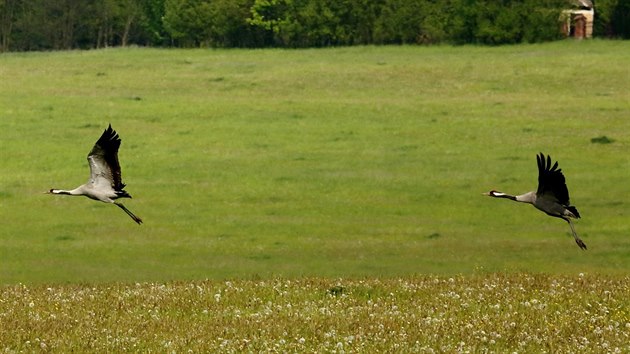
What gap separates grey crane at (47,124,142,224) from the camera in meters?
16.7

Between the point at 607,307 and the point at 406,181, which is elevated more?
the point at 607,307

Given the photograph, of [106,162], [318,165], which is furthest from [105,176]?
[318,165]

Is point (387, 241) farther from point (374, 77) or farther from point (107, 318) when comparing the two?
point (374, 77)

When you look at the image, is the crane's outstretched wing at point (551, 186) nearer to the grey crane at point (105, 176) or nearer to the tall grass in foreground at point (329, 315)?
the tall grass in foreground at point (329, 315)

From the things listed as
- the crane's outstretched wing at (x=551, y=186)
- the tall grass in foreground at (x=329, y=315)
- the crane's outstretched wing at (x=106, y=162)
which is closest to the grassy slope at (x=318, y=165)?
the tall grass in foreground at (x=329, y=315)

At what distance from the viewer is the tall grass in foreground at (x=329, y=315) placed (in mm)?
17156

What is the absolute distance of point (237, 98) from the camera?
63688 millimetres

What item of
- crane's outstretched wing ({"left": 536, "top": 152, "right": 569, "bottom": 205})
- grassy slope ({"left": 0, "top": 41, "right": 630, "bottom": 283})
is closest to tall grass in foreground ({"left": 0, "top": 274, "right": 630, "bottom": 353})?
crane's outstretched wing ({"left": 536, "top": 152, "right": 569, "bottom": 205})

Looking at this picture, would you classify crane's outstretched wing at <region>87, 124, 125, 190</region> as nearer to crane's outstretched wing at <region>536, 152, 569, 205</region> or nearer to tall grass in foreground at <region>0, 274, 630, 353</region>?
tall grass in foreground at <region>0, 274, 630, 353</region>

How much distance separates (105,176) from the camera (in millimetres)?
17328

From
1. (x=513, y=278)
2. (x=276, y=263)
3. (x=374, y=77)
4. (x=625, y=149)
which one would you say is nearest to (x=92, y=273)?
(x=276, y=263)

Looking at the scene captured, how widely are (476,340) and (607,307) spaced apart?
3425 millimetres

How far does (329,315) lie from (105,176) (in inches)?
154

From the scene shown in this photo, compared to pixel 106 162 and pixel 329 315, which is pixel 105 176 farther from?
pixel 329 315
